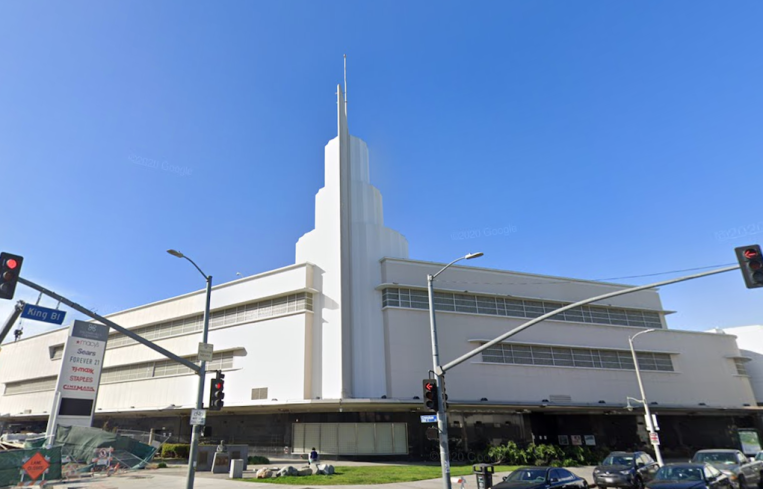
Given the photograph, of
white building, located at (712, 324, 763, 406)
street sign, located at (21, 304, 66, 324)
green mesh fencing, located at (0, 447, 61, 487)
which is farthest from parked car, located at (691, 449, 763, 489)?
white building, located at (712, 324, 763, 406)

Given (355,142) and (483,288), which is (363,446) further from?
(355,142)

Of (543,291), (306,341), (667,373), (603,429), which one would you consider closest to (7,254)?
(306,341)

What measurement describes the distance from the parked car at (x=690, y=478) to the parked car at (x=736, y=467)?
2.27 meters

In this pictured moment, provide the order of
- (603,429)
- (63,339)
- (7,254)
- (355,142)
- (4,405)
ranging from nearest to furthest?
(7,254), (603,429), (355,142), (63,339), (4,405)

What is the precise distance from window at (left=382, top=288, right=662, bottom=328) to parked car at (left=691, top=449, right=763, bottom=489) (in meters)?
19.9

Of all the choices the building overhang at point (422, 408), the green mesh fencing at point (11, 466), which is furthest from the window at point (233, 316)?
the green mesh fencing at point (11, 466)

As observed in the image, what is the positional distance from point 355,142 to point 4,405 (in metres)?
58.1

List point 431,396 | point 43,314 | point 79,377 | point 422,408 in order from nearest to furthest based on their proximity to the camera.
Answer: point 431,396, point 43,314, point 422,408, point 79,377

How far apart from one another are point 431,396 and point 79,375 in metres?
31.2

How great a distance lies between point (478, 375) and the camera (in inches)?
1479

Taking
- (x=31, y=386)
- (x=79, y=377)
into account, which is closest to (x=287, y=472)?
(x=79, y=377)

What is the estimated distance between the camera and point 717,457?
2145 cm

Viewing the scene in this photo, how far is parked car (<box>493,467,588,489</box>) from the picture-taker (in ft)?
Answer: 51.3

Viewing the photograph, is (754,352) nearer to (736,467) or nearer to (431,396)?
(736,467)
